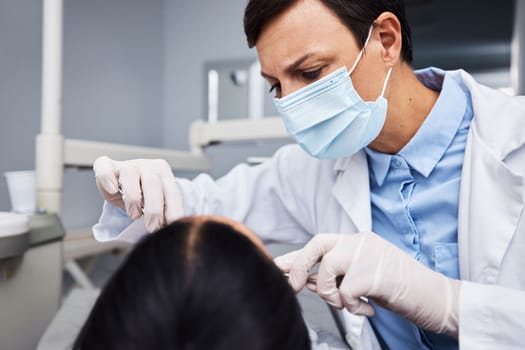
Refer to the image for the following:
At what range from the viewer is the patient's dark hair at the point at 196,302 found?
Result: 435 mm

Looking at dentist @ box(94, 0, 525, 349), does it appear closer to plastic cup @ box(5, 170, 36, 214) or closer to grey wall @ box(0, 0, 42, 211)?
plastic cup @ box(5, 170, 36, 214)

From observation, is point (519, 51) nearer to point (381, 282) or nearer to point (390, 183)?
point (390, 183)

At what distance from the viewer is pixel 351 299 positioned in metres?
0.70

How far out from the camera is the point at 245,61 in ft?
8.44

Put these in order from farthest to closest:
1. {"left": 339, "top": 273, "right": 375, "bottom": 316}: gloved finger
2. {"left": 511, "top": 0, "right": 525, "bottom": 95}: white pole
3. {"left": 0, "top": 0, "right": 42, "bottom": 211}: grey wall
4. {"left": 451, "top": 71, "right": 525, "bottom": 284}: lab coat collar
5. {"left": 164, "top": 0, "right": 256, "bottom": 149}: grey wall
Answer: {"left": 164, "top": 0, "right": 256, "bottom": 149}: grey wall < {"left": 511, "top": 0, "right": 525, "bottom": 95}: white pole < {"left": 0, "top": 0, "right": 42, "bottom": 211}: grey wall < {"left": 451, "top": 71, "right": 525, "bottom": 284}: lab coat collar < {"left": 339, "top": 273, "right": 375, "bottom": 316}: gloved finger

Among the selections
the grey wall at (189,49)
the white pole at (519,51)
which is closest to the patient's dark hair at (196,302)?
the white pole at (519,51)

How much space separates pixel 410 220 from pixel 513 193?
0.64 ft

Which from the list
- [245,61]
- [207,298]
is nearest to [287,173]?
[207,298]

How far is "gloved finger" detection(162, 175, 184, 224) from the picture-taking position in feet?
2.86

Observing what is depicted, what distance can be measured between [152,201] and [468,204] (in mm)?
614

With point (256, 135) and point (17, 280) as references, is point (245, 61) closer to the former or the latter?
point (256, 135)

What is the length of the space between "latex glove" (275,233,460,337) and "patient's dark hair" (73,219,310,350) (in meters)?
0.22

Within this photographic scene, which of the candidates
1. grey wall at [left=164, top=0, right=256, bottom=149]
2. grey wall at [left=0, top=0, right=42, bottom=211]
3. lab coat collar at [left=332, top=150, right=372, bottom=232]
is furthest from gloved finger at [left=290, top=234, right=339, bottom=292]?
grey wall at [left=164, top=0, right=256, bottom=149]

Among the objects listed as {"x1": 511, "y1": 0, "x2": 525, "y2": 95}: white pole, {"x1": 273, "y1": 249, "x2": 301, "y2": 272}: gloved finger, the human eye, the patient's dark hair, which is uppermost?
{"x1": 511, "y1": 0, "x2": 525, "y2": 95}: white pole
